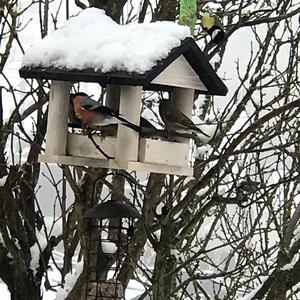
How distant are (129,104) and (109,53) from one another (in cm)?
16

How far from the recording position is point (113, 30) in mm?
1719

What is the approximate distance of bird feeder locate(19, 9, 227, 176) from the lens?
1.60 metres

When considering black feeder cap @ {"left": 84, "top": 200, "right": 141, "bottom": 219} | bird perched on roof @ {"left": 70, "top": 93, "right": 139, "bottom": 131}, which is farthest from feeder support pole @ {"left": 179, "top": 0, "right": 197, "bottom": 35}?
black feeder cap @ {"left": 84, "top": 200, "right": 141, "bottom": 219}

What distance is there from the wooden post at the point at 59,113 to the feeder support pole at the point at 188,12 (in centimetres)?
37

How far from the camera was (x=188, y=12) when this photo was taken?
1799 millimetres

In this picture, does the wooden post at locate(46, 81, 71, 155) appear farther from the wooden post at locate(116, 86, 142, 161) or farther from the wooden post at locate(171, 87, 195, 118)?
the wooden post at locate(171, 87, 195, 118)

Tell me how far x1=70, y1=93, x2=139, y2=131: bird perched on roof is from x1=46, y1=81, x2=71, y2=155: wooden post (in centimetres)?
10

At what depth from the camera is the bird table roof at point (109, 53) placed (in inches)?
61.8

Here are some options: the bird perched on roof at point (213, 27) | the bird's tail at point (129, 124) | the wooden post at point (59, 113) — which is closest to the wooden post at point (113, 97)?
the wooden post at point (59, 113)

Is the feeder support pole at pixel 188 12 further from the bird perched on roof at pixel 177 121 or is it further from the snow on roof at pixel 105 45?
the bird perched on roof at pixel 177 121

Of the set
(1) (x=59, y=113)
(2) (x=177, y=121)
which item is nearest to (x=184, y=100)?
(2) (x=177, y=121)

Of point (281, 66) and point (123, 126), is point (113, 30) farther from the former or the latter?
point (281, 66)

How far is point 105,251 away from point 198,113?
4.04 ft

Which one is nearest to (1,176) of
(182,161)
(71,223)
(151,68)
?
(71,223)
